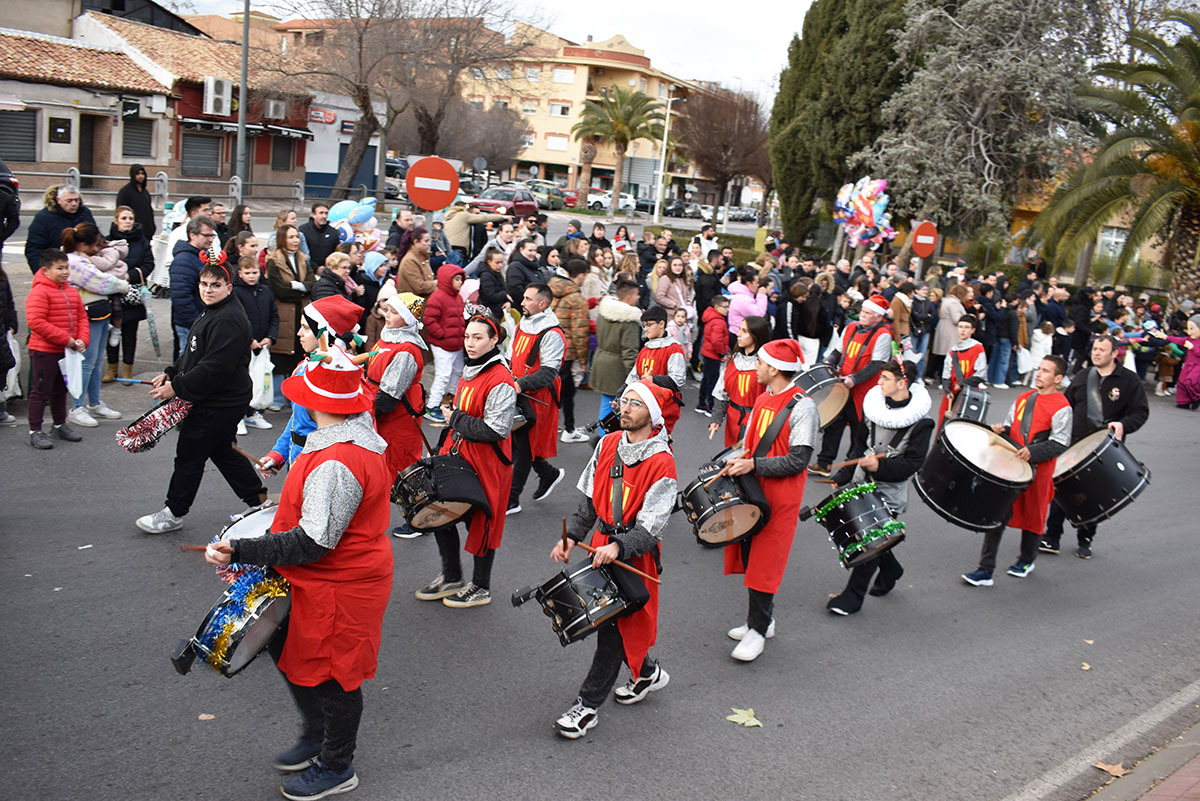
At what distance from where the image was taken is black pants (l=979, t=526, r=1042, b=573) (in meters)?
7.58

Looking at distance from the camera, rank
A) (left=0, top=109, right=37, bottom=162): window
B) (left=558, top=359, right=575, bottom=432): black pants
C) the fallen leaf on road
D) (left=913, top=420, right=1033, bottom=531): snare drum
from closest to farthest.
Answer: the fallen leaf on road
(left=913, top=420, right=1033, bottom=531): snare drum
(left=558, top=359, right=575, bottom=432): black pants
(left=0, top=109, right=37, bottom=162): window

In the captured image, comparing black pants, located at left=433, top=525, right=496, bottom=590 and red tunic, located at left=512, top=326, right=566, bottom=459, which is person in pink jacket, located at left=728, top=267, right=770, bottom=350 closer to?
red tunic, located at left=512, top=326, right=566, bottom=459

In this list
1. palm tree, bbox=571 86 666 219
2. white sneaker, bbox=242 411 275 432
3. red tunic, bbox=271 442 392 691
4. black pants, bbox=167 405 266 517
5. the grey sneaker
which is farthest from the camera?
palm tree, bbox=571 86 666 219

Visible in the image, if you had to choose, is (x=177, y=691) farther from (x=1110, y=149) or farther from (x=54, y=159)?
(x=54, y=159)

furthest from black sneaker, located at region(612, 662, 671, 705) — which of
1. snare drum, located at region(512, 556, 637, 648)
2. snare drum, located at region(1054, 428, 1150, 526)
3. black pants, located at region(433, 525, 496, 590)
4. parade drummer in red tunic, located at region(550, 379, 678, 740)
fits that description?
snare drum, located at region(1054, 428, 1150, 526)

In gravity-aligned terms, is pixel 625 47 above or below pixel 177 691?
above

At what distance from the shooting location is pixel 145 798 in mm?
4016

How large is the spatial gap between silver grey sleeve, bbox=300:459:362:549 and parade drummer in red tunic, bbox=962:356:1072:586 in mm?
5144

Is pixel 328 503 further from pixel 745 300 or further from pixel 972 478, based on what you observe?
pixel 745 300

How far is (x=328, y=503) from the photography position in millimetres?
3797

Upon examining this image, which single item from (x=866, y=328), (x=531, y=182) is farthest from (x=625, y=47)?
(x=866, y=328)

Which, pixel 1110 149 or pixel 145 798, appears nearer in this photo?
pixel 145 798

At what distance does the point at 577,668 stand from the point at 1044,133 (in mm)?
26371

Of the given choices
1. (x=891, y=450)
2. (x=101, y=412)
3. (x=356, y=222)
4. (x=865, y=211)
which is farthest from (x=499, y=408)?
(x=865, y=211)
